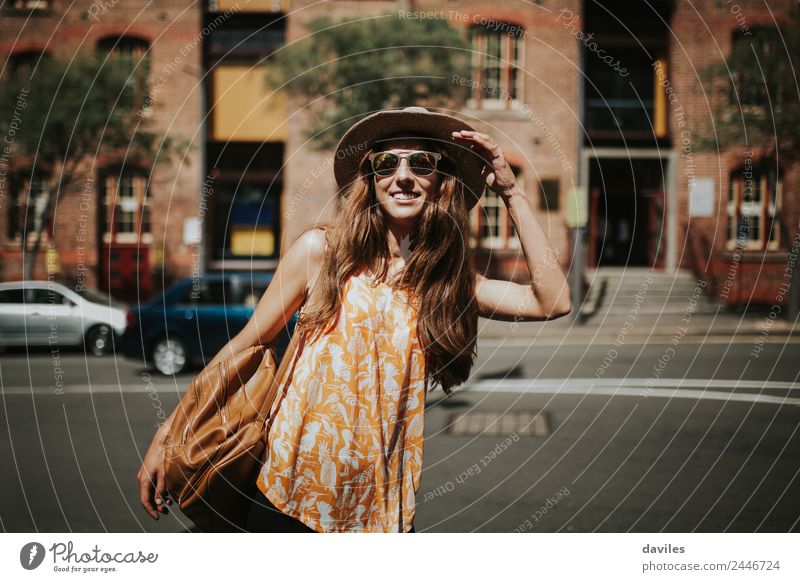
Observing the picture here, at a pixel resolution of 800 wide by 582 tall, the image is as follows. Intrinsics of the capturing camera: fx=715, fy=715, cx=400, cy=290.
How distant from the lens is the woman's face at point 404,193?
7.50ft

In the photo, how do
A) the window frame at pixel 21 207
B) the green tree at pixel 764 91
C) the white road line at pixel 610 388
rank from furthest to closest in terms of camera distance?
the window frame at pixel 21 207 < the green tree at pixel 764 91 < the white road line at pixel 610 388

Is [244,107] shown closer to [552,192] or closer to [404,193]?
A: [552,192]

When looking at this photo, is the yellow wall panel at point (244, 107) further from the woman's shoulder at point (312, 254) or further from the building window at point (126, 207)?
the woman's shoulder at point (312, 254)

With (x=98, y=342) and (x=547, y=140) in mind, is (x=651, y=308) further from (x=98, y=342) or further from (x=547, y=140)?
(x=98, y=342)

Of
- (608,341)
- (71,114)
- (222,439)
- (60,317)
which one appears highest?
(71,114)

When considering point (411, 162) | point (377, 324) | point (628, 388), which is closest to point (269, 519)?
point (377, 324)

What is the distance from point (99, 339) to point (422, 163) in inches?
497

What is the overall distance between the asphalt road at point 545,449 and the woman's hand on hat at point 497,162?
2.87 meters

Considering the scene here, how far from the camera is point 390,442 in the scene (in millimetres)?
2242

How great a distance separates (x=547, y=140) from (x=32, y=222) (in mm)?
14006

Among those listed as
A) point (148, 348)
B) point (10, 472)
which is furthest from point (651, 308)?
point (10, 472)

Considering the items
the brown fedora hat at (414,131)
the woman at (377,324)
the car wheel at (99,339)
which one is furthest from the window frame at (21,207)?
the woman at (377,324)

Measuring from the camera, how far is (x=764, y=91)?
13.5 meters
